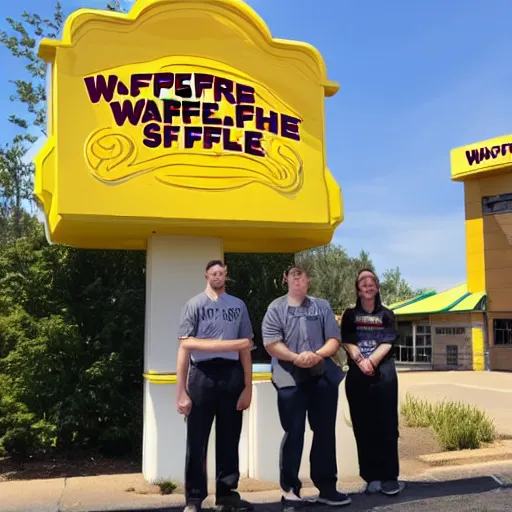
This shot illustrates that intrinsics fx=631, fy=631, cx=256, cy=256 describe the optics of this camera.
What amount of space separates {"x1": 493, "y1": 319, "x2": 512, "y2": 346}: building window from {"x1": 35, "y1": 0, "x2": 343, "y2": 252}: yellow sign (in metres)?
20.4

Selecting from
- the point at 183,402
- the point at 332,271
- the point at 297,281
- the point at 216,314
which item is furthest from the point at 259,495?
the point at 332,271

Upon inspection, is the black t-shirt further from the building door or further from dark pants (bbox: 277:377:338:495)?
the building door

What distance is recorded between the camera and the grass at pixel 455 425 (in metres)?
7.54

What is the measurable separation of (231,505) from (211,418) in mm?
680

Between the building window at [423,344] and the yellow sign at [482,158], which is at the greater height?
the yellow sign at [482,158]

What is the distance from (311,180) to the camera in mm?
6301

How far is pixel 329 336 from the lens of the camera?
492 centimetres

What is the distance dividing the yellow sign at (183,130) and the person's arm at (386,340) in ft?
4.38

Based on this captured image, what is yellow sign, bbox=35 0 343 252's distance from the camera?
574 cm

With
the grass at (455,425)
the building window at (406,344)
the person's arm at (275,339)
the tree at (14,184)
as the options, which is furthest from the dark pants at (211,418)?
the building window at (406,344)

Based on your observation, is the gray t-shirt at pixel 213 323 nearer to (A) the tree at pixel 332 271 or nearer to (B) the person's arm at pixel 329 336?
(B) the person's arm at pixel 329 336

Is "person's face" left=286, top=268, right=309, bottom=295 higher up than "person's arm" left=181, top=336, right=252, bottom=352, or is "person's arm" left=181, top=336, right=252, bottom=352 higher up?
"person's face" left=286, top=268, right=309, bottom=295

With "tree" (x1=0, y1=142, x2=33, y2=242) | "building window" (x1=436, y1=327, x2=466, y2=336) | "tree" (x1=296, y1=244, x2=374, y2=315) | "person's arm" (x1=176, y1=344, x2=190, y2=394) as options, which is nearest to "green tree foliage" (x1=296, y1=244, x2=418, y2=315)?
"tree" (x1=296, y1=244, x2=374, y2=315)

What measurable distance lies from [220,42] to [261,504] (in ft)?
14.2
